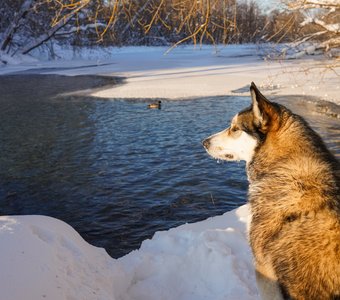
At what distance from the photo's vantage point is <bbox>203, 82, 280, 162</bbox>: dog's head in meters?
3.13

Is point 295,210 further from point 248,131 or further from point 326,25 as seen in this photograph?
point 326,25

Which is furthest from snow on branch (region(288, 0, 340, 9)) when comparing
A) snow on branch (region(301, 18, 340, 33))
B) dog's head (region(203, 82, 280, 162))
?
dog's head (region(203, 82, 280, 162))

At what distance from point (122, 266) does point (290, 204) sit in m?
2.57

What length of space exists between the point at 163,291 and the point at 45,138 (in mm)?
8880

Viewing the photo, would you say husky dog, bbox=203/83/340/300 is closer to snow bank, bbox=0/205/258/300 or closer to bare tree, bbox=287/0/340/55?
snow bank, bbox=0/205/258/300

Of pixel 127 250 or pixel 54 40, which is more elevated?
pixel 54 40

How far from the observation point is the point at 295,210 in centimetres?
277

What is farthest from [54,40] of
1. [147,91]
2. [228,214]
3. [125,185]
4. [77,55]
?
[228,214]

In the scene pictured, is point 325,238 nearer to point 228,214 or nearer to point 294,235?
point 294,235

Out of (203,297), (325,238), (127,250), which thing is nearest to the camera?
(325,238)

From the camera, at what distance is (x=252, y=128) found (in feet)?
10.8

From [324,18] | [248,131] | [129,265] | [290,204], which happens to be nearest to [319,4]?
[324,18]

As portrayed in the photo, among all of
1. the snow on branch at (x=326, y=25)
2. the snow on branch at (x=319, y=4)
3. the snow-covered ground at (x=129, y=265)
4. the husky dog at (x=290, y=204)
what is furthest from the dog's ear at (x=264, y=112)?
the snow on branch at (x=326, y=25)

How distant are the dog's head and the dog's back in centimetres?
3
